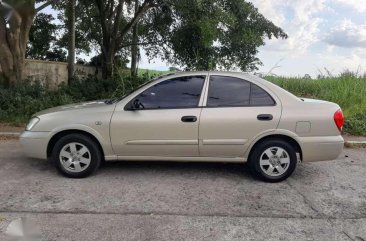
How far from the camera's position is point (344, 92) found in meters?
12.1

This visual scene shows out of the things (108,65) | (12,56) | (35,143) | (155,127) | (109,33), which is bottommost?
(35,143)

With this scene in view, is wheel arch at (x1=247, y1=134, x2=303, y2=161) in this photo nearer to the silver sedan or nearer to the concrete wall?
the silver sedan

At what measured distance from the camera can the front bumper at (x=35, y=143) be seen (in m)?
5.57

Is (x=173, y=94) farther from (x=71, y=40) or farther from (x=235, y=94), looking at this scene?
(x=71, y=40)

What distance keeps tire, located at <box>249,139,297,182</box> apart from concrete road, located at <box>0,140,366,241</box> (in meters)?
0.14

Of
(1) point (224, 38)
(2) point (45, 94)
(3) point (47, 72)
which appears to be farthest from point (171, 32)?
(2) point (45, 94)

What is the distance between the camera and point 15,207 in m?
4.42

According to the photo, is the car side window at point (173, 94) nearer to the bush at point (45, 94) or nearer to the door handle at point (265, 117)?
the door handle at point (265, 117)

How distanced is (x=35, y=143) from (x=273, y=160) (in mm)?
3376

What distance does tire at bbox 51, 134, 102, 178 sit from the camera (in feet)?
18.2

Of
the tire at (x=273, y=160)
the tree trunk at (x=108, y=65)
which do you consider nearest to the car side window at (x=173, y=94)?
the tire at (x=273, y=160)

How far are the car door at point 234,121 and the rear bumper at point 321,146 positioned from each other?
1.67ft

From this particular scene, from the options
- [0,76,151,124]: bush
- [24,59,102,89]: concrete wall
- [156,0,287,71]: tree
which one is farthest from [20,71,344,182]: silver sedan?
[24,59,102,89]: concrete wall

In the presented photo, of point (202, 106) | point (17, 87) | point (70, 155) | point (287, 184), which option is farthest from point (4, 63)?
point (287, 184)
